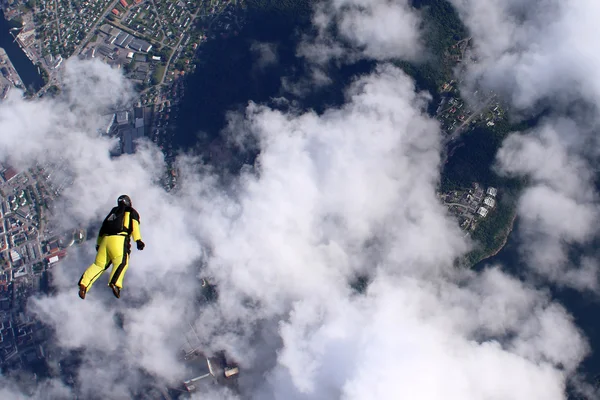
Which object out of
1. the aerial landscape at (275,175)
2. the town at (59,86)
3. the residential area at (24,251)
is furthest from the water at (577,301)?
the residential area at (24,251)

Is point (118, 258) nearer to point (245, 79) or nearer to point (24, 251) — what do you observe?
point (245, 79)

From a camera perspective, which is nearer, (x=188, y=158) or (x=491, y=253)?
(x=491, y=253)

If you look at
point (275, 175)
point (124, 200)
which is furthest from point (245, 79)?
point (124, 200)

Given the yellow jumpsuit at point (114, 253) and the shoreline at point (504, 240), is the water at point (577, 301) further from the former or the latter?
the yellow jumpsuit at point (114, 253)

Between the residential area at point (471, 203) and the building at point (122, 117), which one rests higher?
the residential area at point (471, 203)

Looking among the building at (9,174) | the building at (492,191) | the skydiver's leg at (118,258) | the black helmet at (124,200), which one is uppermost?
the building at (492,191)

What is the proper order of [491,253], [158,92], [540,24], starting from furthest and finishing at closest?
[158,92] < [540,24] < [491,253]

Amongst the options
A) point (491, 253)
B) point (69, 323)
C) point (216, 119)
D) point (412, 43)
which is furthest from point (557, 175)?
point (69, 323)

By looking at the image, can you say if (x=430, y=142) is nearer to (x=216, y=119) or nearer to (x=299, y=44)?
(x=299, y=44)
